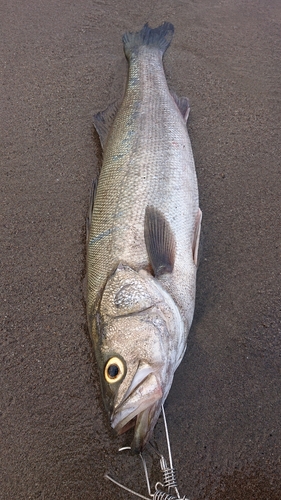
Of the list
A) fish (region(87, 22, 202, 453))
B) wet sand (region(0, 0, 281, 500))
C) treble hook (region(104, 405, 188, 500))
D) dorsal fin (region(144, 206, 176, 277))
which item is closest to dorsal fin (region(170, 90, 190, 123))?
fish (region(87, 22, 202, 453))

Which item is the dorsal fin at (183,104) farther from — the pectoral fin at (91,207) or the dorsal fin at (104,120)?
the pectoral fin at (91,207)

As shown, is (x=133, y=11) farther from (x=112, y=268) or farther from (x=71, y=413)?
(x=71, y=413)

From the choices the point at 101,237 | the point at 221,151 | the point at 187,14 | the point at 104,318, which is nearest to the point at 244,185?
the point at 221,151

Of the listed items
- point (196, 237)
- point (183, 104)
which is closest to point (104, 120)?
point (183, 104)

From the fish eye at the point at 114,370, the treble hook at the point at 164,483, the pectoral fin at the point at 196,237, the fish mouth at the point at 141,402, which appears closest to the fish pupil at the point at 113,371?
the fish eye at the point at 114,370

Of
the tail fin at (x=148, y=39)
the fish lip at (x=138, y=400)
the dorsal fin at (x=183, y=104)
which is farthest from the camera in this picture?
the tail fin at (x=148, y=39)

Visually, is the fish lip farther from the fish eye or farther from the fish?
the fish eye

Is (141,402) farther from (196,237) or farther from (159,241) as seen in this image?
(196,237)

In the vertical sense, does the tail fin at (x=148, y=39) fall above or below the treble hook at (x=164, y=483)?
above
